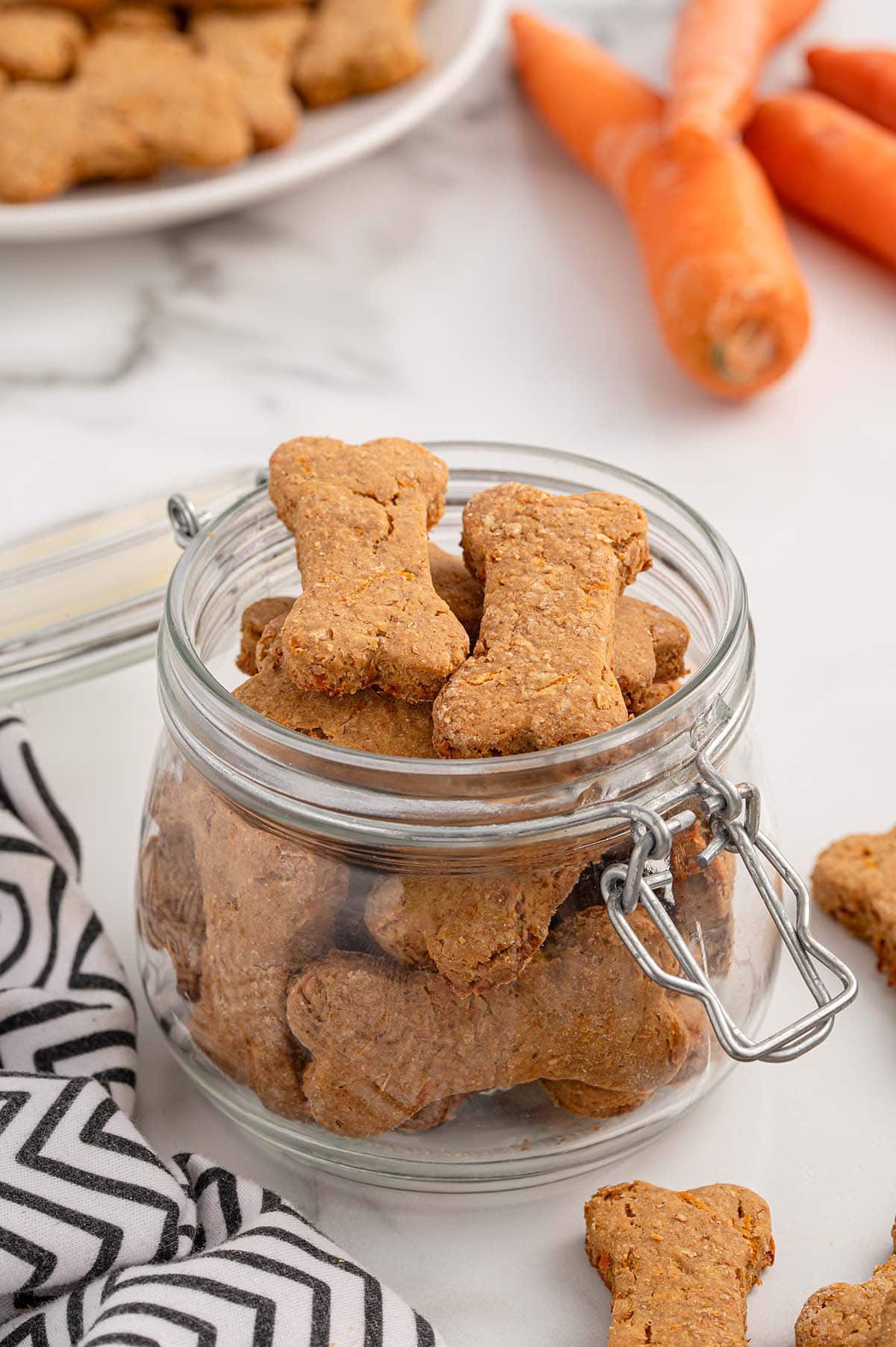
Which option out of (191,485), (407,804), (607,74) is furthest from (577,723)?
(607,74)

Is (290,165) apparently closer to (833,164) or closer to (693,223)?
(693,223)

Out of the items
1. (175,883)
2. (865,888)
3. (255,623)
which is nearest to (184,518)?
(255,623)

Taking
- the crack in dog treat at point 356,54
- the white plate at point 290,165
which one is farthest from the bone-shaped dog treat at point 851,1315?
the crack in dog treat at point 356,54

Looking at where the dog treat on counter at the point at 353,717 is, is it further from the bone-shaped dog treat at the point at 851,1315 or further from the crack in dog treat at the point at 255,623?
the bone-shaped dog treat at the point at 851,1315

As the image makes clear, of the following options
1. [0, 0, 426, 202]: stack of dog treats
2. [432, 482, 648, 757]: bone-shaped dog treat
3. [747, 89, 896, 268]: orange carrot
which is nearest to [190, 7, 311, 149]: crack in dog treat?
[0, 0, 426, 202]: stack of dog treats

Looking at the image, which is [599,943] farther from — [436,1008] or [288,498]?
[288,498]

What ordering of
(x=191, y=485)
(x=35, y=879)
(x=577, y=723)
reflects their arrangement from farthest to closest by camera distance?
(x=191, y=485) < (x=35, y=879) < (x=577, y=723)

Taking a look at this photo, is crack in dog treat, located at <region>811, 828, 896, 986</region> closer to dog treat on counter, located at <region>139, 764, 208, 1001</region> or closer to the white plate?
dog treat on counter, located at <region>139, 764, 208, 1001</region>
